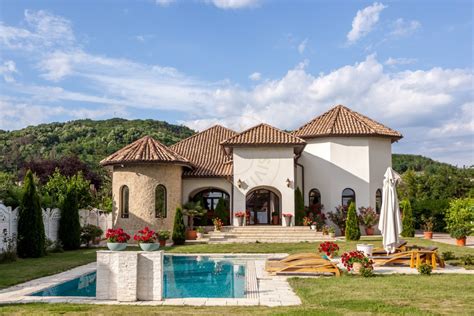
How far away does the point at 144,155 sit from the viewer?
90.0 ft

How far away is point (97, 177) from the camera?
44.3 metres

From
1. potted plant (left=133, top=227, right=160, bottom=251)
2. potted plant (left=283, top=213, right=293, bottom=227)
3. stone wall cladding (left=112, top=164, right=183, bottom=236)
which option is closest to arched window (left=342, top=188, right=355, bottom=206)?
potted plant (left=283, top=213, right=293, bottom=227)

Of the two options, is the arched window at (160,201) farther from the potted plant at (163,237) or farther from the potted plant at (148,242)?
the potted plant at (148,242)

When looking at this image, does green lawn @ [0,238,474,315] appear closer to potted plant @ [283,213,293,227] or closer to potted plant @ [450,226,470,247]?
potted plant @ [450,226,470,247]

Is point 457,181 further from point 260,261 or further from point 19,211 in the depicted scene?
point 19,211

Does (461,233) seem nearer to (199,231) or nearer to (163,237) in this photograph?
(199,231)

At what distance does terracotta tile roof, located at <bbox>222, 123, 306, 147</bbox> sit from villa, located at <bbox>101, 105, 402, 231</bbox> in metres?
0.06

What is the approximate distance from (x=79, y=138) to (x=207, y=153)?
31171 mm

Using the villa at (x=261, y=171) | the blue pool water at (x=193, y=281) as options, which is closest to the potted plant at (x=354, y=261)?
the blue pool water at (x=193, y=281)

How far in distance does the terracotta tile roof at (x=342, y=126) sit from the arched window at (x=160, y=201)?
9.65 m

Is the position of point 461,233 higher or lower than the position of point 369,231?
higher

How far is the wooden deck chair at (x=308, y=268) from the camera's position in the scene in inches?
558

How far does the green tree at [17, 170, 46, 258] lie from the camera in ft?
63.2

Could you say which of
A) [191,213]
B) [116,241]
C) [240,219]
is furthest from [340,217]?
[116,241]
